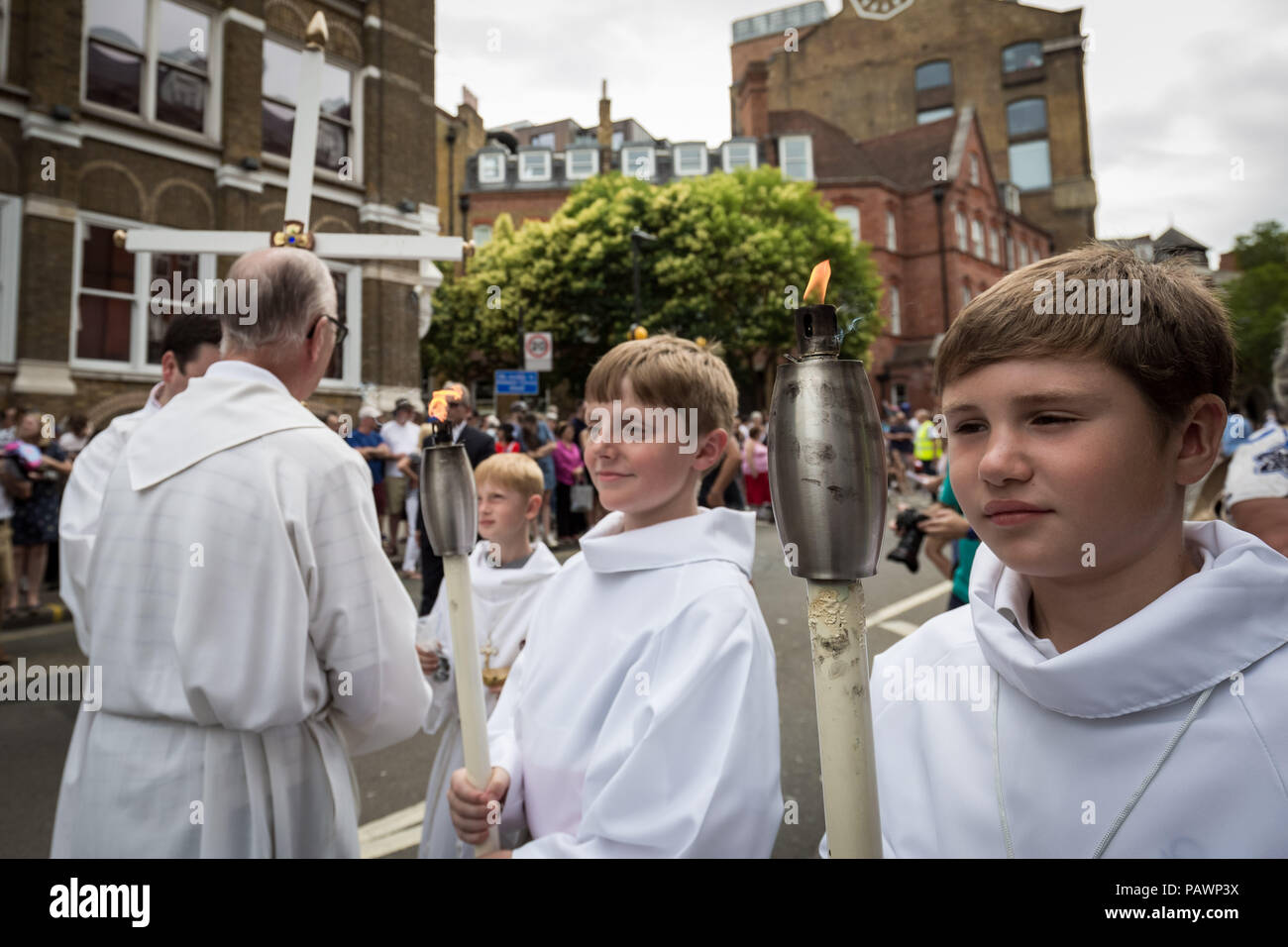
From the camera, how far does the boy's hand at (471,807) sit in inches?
55.4

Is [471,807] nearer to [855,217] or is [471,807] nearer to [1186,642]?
[1186,642]

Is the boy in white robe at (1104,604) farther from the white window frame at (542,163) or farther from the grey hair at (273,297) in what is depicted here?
the white window frame at (542,163)

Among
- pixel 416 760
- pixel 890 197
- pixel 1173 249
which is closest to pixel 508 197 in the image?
pixel 890 197

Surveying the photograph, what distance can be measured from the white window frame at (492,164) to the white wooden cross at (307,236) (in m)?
38.1

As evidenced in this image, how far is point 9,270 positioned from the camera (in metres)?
11.4

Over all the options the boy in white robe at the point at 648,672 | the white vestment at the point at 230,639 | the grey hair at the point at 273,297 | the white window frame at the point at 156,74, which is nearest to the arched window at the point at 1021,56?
the white window frame at the point at 156,74

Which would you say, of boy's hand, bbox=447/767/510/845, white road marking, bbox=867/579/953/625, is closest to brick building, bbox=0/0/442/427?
white road marking, bbox=867/579/953/625

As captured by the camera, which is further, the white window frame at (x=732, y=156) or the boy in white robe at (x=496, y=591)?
the white window frame at (x=732, y=156)

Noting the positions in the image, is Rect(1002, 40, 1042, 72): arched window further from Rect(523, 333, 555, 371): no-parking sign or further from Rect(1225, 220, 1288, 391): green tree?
Result: Rect(523, 333, 555, 371): no-parking sign

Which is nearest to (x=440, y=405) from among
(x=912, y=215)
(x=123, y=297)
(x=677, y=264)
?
(x=123, y=297)

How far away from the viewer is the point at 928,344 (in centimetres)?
3747

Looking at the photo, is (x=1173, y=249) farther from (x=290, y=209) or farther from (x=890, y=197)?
(x=890, y=197)

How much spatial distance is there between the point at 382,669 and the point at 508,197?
135 ft

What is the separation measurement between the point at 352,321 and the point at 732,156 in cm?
2721
